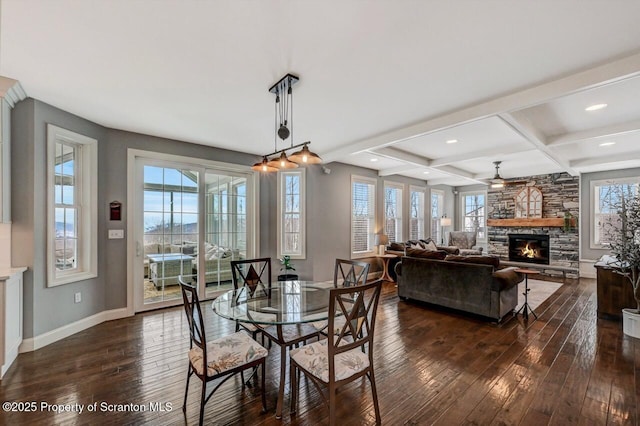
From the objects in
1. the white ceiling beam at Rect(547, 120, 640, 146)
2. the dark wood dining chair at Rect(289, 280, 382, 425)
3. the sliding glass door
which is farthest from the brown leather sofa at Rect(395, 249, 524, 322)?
the sliding glass door

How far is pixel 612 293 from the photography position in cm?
398

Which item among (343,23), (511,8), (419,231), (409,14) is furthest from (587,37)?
(419,231)

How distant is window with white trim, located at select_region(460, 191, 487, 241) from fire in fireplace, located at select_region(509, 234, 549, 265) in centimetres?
98

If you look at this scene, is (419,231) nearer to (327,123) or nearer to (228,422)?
(327,123)

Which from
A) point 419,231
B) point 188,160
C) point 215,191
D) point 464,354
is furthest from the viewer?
point 419,231

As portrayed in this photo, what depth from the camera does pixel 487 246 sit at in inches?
347

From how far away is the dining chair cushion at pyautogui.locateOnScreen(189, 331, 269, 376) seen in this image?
193 cm

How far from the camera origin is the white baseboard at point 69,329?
3.01 meters

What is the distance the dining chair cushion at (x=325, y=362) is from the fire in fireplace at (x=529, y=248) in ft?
26.4

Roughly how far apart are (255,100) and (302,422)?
296cm

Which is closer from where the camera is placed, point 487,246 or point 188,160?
point 188,160

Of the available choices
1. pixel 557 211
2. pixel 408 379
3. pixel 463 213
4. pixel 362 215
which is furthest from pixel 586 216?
pixel 408 379

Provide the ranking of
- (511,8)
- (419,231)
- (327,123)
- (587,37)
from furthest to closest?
(419,231) < (327,123) < (587,37) < (511,8)

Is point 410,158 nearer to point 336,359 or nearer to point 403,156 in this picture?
point 403,156
